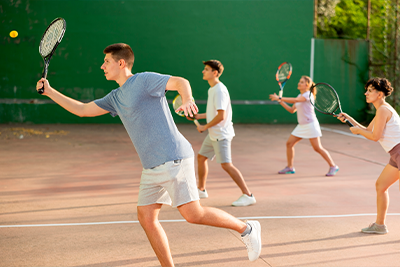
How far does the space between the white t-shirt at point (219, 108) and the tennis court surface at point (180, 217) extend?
888 millimetres

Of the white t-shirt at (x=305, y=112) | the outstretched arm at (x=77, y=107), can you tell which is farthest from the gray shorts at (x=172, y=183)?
the white t-shirt at (x=305, y=112)

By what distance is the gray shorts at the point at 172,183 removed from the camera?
128 inches

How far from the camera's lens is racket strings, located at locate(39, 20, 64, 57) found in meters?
3.83

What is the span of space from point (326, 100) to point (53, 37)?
10.7ft

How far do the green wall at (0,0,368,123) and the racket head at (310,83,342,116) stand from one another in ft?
34.7

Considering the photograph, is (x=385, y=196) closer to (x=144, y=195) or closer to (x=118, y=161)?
(x=144, y=195)

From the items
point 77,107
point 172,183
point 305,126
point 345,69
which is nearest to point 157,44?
point 345,69

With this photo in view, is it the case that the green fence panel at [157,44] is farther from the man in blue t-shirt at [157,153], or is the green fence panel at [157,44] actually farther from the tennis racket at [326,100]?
the man in blue t-shirt at [157,153]

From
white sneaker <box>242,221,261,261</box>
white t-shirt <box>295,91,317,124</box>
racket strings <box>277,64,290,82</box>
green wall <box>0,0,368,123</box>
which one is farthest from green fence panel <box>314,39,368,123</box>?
white sneaker <box>242,221,261,261</box>

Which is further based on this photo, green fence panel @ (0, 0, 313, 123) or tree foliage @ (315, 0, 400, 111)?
tree foliage @ (315, 0, 400, 111)

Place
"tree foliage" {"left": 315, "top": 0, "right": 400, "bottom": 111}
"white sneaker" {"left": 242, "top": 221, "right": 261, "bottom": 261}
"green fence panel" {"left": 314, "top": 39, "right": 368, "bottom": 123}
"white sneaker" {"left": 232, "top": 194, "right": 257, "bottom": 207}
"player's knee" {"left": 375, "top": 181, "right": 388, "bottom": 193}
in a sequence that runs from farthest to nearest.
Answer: "green fence panel" {"left": 314, "top": 39, "right": 368, "bottom": 123} < "tree foliage" {"left": 315, "top": 0, "right": 400, "bottom": 111} < "white sneaker" {"left": 232, "top": 194, "right": 257, "bottom": 207} < "player's knee" {"left": 375, "top": 181, "right": 388, "bottom": 193} < "white sneaker" {"left": 242, "top": 221, "right": 261, "bottom": 261}

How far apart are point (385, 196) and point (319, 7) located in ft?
58.3

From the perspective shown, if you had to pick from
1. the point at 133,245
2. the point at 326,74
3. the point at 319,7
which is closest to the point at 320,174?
the point at 133,245

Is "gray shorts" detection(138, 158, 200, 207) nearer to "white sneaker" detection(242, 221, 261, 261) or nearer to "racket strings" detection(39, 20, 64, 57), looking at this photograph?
"white sneaker" detection(242, 221, 261, 261)
